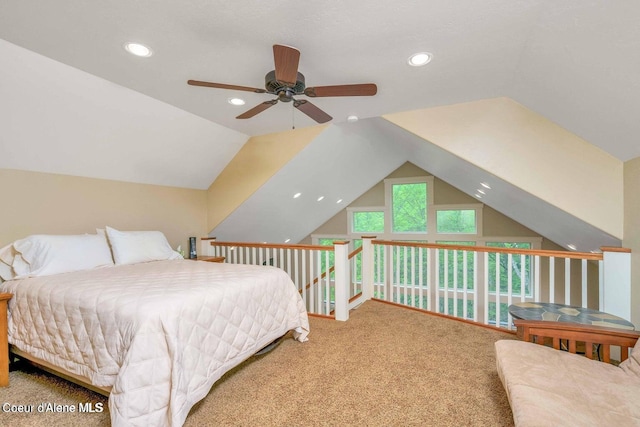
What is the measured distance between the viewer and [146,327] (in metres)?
1.51

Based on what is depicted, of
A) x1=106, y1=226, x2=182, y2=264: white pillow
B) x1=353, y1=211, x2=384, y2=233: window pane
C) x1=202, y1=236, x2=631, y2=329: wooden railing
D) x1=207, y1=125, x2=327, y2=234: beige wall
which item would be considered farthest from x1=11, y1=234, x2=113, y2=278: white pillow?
x1=353, y1=211, x2=384, y2=233: window pane

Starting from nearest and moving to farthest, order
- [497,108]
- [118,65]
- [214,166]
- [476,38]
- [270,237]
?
[476,38]
[118,65]
[497,108]
[214,166]
[270,237]

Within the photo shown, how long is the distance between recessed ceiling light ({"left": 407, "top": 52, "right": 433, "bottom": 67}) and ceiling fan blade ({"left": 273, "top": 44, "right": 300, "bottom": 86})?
0.97m

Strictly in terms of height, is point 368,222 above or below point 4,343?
above

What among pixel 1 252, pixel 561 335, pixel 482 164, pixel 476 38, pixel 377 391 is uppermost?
pixel 476 38

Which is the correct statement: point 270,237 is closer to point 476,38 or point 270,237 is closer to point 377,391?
point 377,391

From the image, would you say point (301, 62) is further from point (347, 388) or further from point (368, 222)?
point (368, 222)

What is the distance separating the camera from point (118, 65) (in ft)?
7.32

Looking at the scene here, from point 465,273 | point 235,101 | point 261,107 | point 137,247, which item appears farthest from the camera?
point 465,273

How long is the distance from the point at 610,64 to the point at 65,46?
11.9ft

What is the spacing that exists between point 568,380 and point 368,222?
5.85 meters

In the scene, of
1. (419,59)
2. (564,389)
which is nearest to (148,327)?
(564,389)

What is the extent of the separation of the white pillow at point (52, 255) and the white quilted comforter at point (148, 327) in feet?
0.44

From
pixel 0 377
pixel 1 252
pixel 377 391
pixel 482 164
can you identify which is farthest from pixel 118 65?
pixel 482 164
